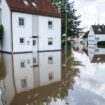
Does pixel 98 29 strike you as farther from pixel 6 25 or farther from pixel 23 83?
pixel 23 83

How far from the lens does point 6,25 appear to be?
84.6ft

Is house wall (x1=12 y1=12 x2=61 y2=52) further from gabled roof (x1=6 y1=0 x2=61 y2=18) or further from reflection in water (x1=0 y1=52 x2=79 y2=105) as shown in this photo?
reflection in water (x1=0 y1=52 x2=79 y2=105)

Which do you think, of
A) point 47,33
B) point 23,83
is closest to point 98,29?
point 47,33

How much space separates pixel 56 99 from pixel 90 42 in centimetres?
6453

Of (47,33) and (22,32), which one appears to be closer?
(22,32)

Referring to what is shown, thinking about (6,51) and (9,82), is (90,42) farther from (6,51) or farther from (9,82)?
(9,82)

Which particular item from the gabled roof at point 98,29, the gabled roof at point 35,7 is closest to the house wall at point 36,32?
the gabled roof at point 35,7

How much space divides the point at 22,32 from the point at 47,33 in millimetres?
4439

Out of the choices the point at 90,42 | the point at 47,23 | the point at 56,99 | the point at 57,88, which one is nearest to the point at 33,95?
the point at 56,99

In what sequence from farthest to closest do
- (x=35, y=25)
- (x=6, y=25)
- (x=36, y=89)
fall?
(x=35, y=25)
(x=6, y=25)
(x=36, y=89)

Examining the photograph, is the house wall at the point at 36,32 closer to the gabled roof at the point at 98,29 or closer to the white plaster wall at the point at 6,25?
the white plaster wall at the point at 6,25

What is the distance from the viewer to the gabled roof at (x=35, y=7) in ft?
82.6

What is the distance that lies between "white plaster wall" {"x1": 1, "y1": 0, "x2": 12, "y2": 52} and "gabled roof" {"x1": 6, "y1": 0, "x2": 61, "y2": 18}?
875 mm

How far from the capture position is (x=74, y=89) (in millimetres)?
8984
